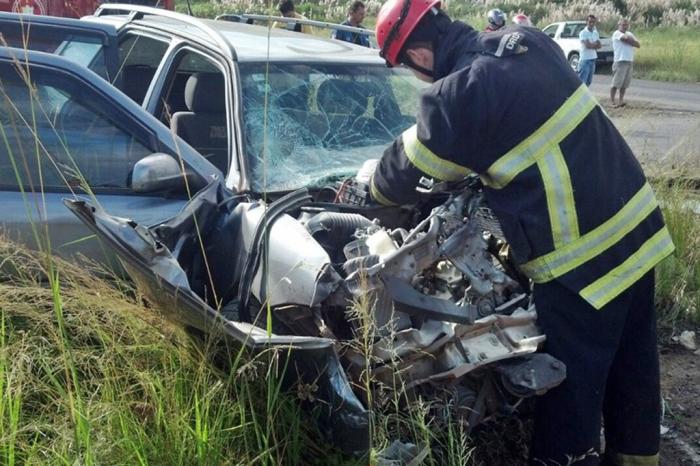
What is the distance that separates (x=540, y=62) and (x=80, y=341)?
171 centimetres

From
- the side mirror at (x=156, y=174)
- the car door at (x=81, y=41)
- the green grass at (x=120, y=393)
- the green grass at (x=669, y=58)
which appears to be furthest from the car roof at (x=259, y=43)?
the green grass at (x=669, y=58)

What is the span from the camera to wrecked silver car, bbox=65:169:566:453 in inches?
91.7

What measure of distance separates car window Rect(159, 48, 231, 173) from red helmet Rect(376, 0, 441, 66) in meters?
1.38

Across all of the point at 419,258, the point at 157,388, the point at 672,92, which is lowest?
the point at 672,92

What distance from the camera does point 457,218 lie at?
2.91 meters

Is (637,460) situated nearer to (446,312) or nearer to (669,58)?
(446,312)

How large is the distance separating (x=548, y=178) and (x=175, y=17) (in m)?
2.78

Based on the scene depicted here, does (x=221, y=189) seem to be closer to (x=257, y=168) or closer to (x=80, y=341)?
(x=257, y=168)

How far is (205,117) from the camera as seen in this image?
432 centimetres

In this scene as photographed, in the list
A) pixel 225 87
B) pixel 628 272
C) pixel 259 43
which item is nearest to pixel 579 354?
pixel 628 272

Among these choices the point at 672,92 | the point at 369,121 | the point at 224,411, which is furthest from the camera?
the point at 672,92

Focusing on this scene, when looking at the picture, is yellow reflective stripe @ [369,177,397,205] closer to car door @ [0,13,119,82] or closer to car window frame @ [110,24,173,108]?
car window frame @ [110,24,173,108]

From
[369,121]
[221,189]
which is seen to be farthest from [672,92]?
[221,189]

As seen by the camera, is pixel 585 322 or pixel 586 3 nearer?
pixel 585 322
